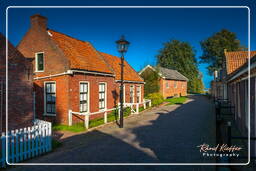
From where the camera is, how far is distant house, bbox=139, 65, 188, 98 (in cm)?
2845

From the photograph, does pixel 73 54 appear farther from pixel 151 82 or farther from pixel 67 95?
pixel 151 82

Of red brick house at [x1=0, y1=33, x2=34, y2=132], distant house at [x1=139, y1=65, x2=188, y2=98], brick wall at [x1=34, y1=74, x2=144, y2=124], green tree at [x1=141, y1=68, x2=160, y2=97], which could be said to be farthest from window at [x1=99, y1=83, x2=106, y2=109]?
distant house at [x1=139, y1=65, x2=188, y2=98]

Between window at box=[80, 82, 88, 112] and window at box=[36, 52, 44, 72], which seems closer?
window at box=[80, 82, 88, 112]

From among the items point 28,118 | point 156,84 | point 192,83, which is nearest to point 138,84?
point 156,84

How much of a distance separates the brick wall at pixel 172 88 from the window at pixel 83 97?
18.9 m

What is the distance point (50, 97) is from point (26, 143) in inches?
224

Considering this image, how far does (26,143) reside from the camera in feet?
20.1

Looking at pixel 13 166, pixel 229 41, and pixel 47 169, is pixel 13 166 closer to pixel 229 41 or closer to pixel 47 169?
pixel 47 169

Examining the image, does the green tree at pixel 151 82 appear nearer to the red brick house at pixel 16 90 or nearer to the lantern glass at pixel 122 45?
the lantern glass at pixel 122 45

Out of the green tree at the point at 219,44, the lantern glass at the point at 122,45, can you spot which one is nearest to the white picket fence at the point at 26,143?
the lantern glass at the point at 122,45

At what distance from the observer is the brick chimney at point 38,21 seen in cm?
1213

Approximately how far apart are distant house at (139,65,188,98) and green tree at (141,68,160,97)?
788 millimetres

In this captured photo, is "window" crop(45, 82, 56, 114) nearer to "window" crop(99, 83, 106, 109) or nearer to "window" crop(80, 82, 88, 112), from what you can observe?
"window" crop(80, 82, 88, 112)

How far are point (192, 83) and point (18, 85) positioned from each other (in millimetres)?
49558
